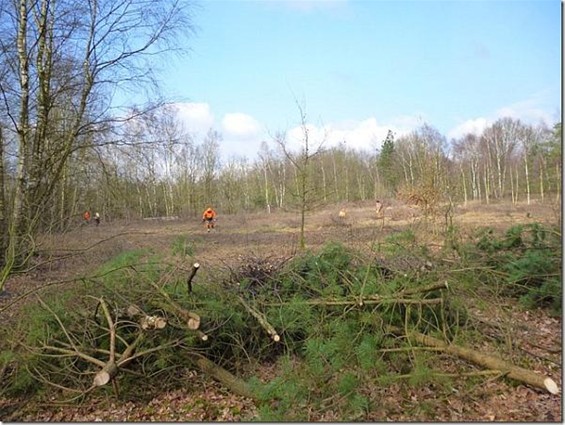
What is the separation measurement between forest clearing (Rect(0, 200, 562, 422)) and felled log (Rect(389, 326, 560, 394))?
0.04 ft

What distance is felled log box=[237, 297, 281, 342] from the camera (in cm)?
449

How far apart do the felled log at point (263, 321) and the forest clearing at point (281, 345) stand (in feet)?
0.08

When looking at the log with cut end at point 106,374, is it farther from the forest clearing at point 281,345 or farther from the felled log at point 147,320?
the felled log at point 147,320

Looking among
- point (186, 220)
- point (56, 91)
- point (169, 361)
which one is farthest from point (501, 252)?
point (186, 220)

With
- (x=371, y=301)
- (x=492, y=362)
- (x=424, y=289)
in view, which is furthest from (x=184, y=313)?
(x=492, y=362)

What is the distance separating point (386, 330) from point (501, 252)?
130 inches

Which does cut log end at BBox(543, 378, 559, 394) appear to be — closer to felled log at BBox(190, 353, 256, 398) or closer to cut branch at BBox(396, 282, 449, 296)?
cut branch at BBox(396, 282, 449, 296)

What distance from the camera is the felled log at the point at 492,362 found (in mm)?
3566

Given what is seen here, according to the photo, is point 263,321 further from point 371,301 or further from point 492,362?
point 492,362

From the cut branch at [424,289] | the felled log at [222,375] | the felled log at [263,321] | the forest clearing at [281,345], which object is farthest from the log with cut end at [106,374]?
the cut branch at [424,289]

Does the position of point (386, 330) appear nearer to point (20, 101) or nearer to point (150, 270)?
point (150, 270)

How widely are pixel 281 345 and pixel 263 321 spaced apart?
534 millimetres

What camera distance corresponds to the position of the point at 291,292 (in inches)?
204

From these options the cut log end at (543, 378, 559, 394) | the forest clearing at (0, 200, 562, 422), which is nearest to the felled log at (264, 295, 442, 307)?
the forest clearing at (0, 200, 562, 422)
